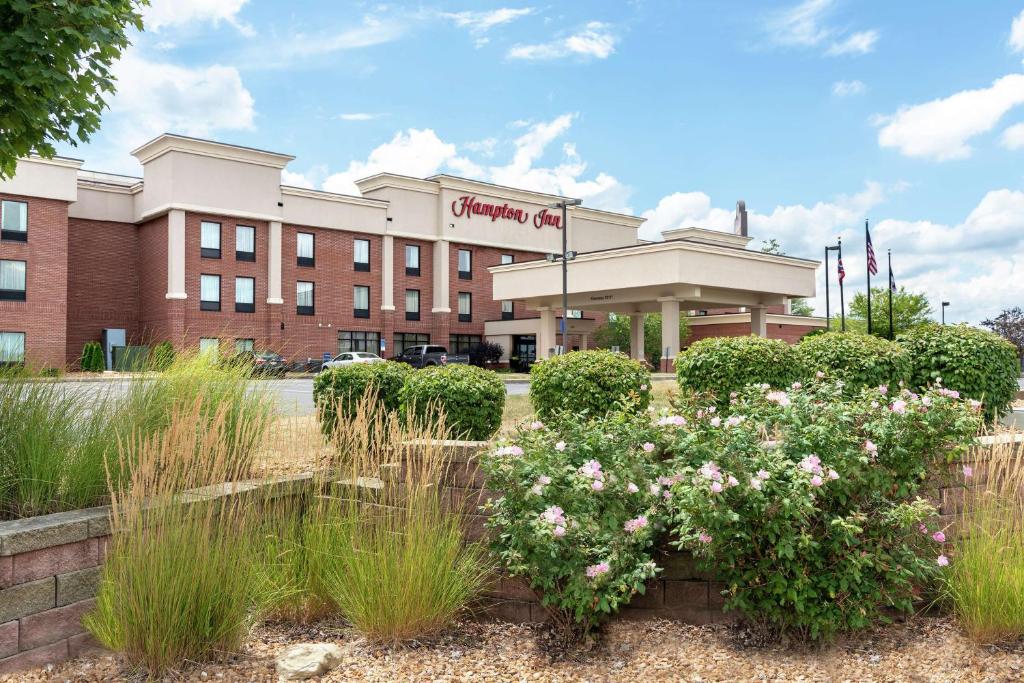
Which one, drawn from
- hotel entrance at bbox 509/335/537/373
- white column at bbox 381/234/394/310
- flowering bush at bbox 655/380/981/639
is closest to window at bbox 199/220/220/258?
white column at bbox 381/234/394/310

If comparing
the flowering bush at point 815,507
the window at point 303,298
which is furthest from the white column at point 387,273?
the flowering bush at point 815,507

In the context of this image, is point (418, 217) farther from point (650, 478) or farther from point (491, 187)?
point (650, 478)

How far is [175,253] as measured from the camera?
1764 inches

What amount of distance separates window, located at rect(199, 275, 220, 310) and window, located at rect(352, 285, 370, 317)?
8939 mm

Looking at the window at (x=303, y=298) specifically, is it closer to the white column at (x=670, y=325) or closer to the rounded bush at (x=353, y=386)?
the white column at (x=670, y=325)

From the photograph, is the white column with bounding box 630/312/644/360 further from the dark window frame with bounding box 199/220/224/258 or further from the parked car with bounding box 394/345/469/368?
the dark window frame with bounding box 199/220/224/258

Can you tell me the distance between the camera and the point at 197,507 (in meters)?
5.07

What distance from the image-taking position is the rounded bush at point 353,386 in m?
9.60

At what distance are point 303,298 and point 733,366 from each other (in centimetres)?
4382

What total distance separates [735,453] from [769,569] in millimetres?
830

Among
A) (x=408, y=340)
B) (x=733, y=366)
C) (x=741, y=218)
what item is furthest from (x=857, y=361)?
(x=741, y=218)

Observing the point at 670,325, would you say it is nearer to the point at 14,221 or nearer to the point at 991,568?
the point at 14,221

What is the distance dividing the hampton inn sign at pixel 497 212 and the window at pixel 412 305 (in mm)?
6128

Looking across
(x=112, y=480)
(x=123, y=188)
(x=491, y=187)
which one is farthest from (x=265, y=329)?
(x=112, y=480)
